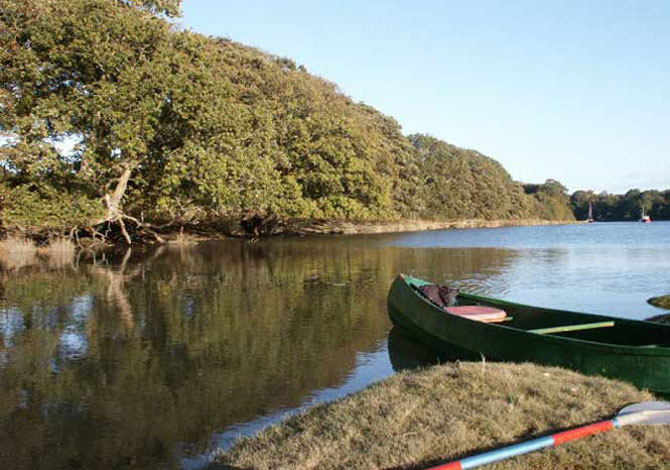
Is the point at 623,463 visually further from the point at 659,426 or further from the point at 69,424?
the point at 69,424

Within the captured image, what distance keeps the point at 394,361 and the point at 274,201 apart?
108 ft

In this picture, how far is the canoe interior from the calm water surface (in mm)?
2299

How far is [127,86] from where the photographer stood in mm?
28547

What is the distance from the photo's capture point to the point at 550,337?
26.9 feet

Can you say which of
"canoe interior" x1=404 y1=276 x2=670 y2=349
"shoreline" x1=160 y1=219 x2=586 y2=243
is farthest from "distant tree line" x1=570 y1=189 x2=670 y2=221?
"canoe interior" x1=404 y1=276 x2=670 y2=349

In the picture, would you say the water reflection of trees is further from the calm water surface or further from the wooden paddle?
the wooden paddle

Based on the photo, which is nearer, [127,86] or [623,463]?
[623,463]

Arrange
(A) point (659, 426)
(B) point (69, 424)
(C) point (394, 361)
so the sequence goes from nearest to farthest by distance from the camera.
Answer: (A) point (659, 426)
(B) point (69, 424)
(C) point (394, 361)

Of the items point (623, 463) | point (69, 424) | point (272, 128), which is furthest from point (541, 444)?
point (272, 128)

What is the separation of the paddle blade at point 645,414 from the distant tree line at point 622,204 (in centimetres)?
14972

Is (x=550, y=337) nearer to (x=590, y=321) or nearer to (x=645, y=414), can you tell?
(x=590, y=321)

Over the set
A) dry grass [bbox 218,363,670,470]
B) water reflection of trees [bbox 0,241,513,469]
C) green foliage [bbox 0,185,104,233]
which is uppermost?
green foliage [bbox 0,185,104,233]

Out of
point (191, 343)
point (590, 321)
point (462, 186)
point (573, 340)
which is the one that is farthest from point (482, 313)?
point (462, 186)

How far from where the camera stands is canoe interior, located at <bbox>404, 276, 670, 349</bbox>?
8930 mm
